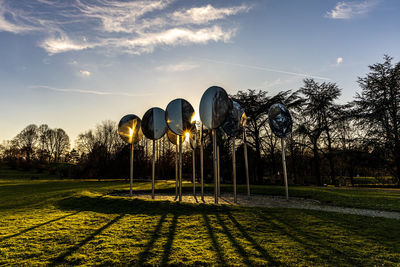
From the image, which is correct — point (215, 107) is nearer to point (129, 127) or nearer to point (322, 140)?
point (129, 127)

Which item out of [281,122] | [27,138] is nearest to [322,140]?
[281,122]

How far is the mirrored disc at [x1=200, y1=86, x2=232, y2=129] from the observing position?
9.83m

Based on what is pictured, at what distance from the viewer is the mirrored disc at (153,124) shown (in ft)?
40.4

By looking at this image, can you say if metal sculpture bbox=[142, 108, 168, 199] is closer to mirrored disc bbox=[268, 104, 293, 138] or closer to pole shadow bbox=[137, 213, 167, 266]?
pole shadow bbox=[137, 213, 167, 266]

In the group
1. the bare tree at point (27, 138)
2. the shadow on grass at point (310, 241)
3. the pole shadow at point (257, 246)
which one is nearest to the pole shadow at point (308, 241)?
the shadow on grass at point (310, 241)

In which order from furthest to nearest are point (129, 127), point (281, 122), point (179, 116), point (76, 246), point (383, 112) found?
point (383, 112)
point (281, 122)
point (129, 127)
point (179, 116)
point (76, 246)

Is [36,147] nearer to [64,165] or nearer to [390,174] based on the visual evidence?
[64,165]

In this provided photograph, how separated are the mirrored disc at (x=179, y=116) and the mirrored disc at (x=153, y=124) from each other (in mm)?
962

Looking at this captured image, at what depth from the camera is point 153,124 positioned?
12305mm

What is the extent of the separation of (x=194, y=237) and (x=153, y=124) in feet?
26.5

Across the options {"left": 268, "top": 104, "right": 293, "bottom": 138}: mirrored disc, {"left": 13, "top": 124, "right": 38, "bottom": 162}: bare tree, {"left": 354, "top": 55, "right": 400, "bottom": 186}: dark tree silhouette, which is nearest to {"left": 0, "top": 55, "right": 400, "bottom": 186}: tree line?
{"left": 354, "top": 55, "right": 400, "bottom": 186}: dark tree silhouette

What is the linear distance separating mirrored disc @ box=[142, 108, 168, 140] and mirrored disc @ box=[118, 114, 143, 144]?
4.60 ft

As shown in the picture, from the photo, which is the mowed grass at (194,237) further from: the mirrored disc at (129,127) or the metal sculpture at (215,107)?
the mirrored disc at (129,127)

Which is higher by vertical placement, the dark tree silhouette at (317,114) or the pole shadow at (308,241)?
the dark tree silhouette at (317,114)
